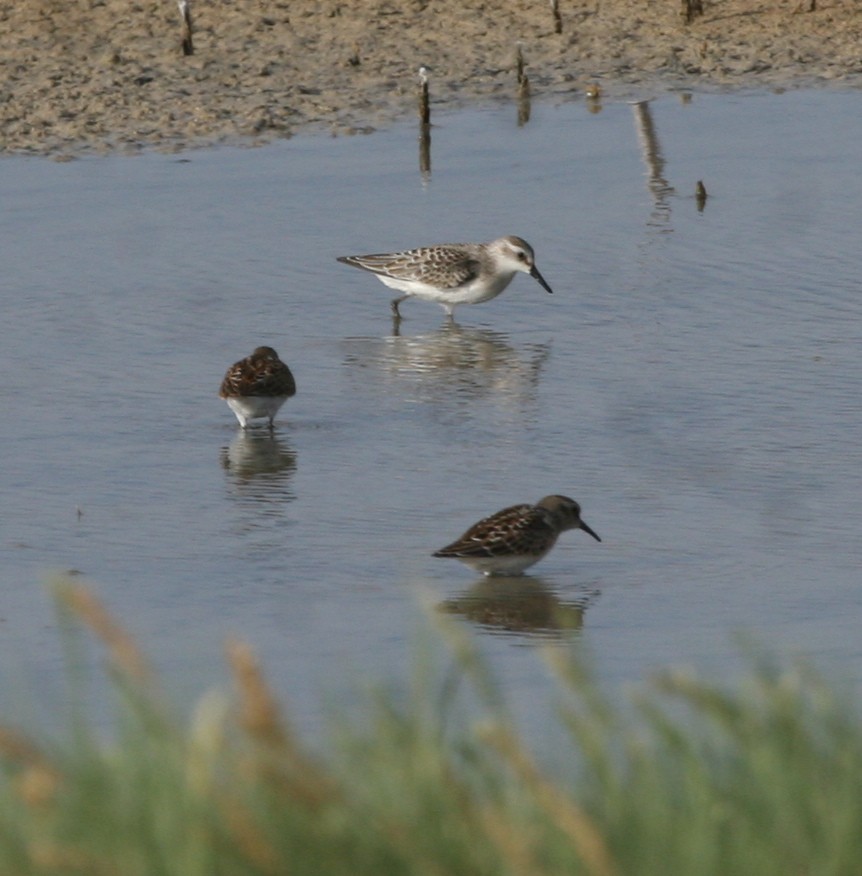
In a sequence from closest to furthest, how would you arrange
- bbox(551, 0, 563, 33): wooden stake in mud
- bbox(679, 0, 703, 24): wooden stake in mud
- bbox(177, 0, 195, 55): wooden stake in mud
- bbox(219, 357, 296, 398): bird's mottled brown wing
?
bbox(219, 357, 296, 398): bird's mottled brown wing < bbox(177, 0, 195, 55): wooden stake in mud < bbox(551, 0, 563, 33): wooden stake in mud < bbox(679, 0, 703, 24): wooden stake in mud

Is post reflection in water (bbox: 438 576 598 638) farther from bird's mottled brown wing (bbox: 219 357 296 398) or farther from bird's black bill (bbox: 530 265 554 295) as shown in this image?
bird's black bill (bbox: 530 265 554 295)

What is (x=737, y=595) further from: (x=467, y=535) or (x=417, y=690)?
(x=417, y=690)

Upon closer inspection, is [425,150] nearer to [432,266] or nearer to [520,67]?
[520,67]

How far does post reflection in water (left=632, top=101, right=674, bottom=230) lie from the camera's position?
1802 cm

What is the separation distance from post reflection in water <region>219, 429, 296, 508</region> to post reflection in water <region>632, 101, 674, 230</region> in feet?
20.1

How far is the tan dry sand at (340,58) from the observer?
2061 cm

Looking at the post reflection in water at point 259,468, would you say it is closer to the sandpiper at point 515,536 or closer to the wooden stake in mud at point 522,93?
the sandpiper at point 515,536

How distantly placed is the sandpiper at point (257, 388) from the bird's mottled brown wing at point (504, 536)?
262 cm

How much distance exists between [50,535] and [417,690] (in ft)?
22.1

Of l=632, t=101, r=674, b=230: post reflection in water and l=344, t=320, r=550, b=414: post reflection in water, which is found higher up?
l=632, t=101, r=674, b=230: post reflection in water

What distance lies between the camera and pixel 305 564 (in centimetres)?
1000

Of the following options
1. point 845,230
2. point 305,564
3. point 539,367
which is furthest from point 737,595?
point 845,230

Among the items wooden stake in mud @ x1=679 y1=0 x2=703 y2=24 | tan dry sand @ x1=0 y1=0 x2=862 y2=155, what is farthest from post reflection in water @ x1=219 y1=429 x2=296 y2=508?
wooden stake in mud @ x1=679 y1=0 x2=703 y2=24

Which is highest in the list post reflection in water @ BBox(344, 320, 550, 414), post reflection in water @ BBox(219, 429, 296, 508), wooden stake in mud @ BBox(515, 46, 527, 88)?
wooden stake in mud @ BBox(515, 46, 527, 88)
